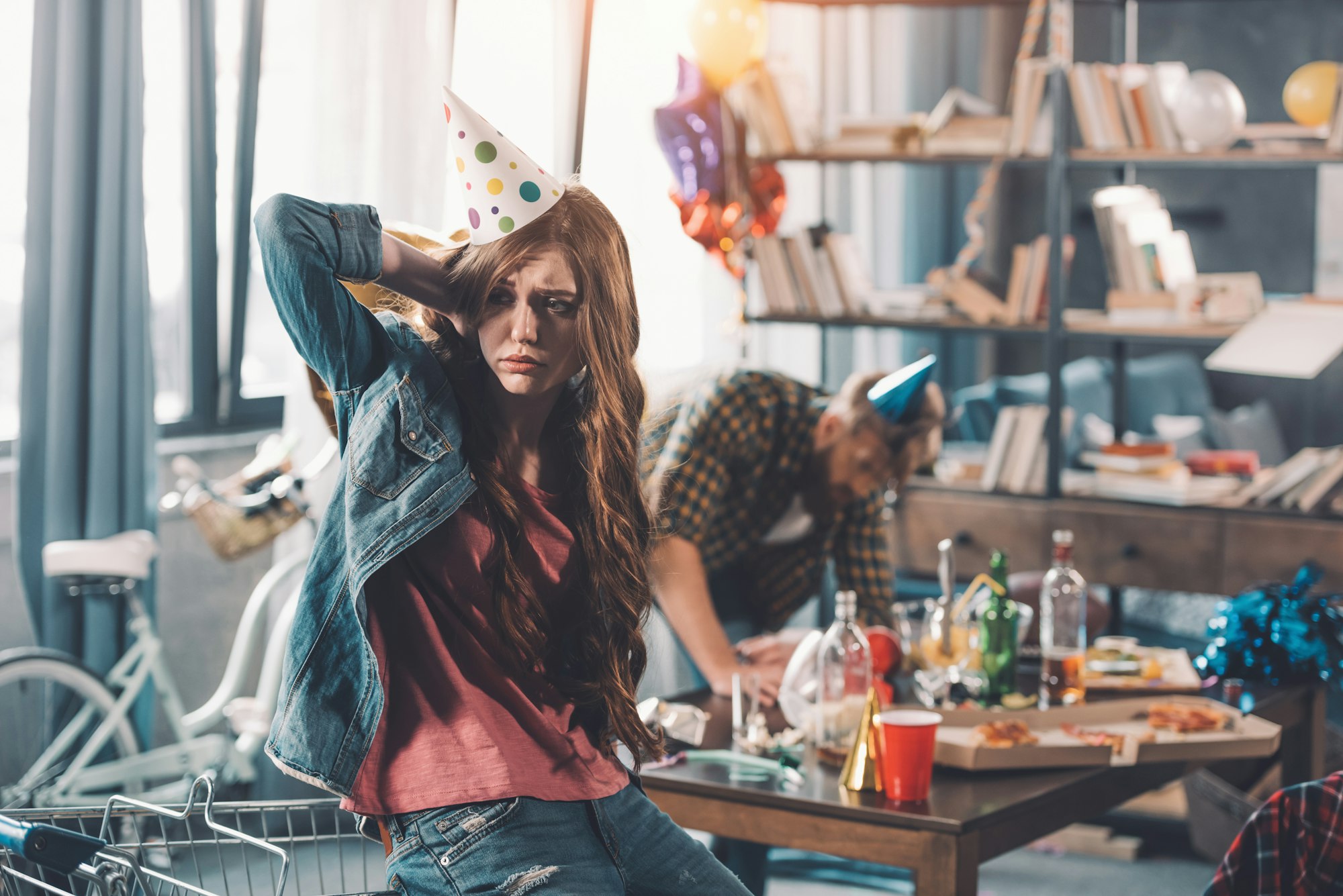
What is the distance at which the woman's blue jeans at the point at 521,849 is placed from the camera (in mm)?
1259

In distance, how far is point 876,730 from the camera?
1773 millimetres

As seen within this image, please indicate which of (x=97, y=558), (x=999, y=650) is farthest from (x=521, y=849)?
(x=97, y=558)

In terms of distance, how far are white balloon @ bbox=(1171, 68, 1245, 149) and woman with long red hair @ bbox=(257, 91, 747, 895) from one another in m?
2.71

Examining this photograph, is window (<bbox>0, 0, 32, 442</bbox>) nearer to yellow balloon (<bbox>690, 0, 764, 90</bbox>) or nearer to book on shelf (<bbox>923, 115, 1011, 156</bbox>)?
yellow balloon (<bbox>690, 0, 764, 90</bbox>)

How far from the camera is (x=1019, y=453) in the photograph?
387cm

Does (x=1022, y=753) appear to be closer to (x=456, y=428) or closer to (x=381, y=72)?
(x=456, y=428)

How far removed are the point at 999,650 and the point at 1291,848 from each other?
519 millimetres

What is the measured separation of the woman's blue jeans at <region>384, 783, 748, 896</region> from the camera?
1.26 metres

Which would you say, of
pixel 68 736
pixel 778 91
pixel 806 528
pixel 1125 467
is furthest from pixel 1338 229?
pixel 68 736

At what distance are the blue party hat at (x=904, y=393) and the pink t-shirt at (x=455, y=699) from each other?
1119mm

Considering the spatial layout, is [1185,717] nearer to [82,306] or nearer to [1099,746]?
[1099,746]

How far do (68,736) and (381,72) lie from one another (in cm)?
167

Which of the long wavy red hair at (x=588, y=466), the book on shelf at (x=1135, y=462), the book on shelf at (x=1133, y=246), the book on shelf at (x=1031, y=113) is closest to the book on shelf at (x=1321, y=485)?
the book on shelf at (x=1135, y=462)

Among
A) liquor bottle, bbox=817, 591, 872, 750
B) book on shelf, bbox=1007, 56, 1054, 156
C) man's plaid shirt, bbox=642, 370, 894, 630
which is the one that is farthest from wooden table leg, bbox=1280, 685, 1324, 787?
book on shelf, bbox=1007, 56, 1054, 156
